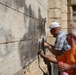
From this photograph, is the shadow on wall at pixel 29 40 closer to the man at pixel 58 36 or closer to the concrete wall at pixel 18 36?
the concrete wall at pixel 18 36

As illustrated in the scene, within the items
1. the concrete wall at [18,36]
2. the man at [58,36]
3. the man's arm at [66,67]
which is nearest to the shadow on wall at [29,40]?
the concrete wall at [18,36]

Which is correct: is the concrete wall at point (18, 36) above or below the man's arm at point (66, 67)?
above

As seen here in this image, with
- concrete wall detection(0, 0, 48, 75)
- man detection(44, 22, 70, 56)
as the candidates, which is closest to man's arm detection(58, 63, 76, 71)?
concrete wall detection(0, 0, 48, 75)

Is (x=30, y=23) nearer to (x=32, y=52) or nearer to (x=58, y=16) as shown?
(x=32, y=52)

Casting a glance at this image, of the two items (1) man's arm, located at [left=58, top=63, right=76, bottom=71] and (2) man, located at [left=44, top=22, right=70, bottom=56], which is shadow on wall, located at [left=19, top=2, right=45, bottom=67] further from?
(1) man's arm, located at [left=58, top=63, right=76, bottom=71]

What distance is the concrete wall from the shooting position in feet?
9.27

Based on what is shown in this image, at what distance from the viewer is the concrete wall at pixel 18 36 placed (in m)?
2.82

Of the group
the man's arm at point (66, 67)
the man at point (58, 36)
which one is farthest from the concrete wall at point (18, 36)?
the man's arm at point (66, 67)

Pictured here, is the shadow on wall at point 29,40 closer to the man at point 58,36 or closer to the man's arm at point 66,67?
the man at point 58,36

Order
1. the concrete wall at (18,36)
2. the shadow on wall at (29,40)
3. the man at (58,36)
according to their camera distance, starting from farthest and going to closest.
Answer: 1. the man at (58,36)
2. the shadow on wall at (29,40)
3. the concrete wall at (18,36)

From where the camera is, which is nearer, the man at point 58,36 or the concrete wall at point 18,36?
the concrete wall at point 18,36

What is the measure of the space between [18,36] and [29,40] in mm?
791

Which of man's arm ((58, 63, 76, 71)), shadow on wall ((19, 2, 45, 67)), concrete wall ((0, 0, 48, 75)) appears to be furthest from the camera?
shadow on wall ((19, 2, 45, 67))

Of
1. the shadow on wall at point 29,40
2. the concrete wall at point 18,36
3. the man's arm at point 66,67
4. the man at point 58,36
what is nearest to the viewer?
the concrete wall at point 18,36
